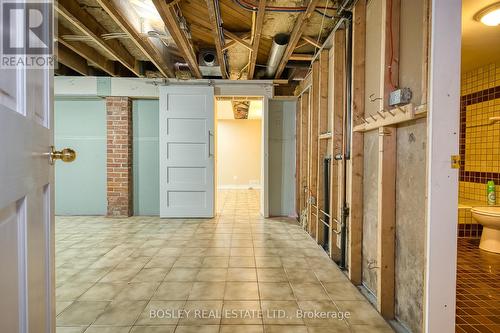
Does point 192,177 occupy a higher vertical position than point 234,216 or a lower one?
higher

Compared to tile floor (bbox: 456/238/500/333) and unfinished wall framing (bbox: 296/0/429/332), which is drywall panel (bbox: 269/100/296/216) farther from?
tile floor (bbox: 456/238/500/333)

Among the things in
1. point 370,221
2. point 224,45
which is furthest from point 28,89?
point 224,45

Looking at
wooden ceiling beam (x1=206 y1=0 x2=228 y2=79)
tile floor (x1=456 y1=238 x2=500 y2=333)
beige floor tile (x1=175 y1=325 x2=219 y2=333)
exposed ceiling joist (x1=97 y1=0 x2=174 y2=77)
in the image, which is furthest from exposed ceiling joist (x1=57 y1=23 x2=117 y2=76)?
tile floor (x1=456 y1=238 x2=500 y2=333)

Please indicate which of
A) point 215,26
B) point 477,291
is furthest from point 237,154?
point 477,291

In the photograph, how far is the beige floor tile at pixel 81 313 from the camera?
5.59 ft

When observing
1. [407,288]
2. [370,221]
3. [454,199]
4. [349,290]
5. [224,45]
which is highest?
[224,45]

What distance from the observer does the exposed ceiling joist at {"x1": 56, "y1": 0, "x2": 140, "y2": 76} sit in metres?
2.50

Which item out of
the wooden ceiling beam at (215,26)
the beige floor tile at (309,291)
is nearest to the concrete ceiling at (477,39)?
the wooden ceiling beam at (215,26)

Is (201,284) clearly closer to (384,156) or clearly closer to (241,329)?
(241,329)

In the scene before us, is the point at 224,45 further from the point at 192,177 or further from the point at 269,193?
the point at 269,193

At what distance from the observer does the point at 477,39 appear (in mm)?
2760

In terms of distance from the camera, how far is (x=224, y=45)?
3.12 metres

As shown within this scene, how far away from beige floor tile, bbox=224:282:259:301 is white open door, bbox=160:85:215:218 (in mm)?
2384

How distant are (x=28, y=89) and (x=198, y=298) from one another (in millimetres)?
1663
